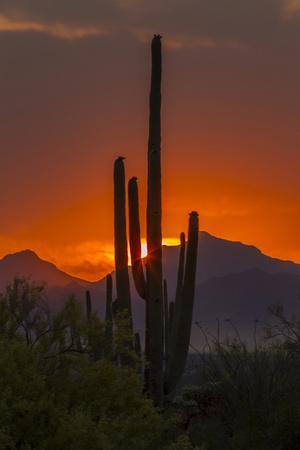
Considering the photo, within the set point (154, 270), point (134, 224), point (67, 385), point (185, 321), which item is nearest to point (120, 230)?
point (134, 224)

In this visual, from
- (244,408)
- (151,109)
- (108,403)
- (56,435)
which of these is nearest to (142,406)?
(108,403)

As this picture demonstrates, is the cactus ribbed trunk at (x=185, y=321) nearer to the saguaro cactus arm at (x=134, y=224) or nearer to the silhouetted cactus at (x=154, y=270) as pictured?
the silhouetted cactus at (x=154, y=270)

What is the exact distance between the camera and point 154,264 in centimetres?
1773

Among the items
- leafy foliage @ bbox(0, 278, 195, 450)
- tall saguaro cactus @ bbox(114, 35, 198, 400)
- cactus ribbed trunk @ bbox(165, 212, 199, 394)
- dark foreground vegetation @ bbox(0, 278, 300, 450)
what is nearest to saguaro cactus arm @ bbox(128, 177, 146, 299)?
tall saguaro cactus @ bbox(114, 35, 198, 400)

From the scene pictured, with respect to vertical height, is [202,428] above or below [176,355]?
below

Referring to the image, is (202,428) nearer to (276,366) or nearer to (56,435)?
(276,366)

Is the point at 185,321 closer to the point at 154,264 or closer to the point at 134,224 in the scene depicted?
the point at 134,224

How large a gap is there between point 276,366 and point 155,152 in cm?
787

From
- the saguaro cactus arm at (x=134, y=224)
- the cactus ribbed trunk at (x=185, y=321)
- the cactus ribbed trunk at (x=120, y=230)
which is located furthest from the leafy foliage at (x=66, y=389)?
the saguaro cactus arm at (x=134, y=224)

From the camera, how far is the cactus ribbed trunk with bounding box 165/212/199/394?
19.6 metres

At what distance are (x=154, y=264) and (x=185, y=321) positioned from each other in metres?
3.15

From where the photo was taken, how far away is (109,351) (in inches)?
461

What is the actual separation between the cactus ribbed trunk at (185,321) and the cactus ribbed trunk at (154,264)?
1.72 m

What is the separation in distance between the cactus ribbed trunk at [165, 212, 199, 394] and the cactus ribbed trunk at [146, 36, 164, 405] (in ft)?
5.65
